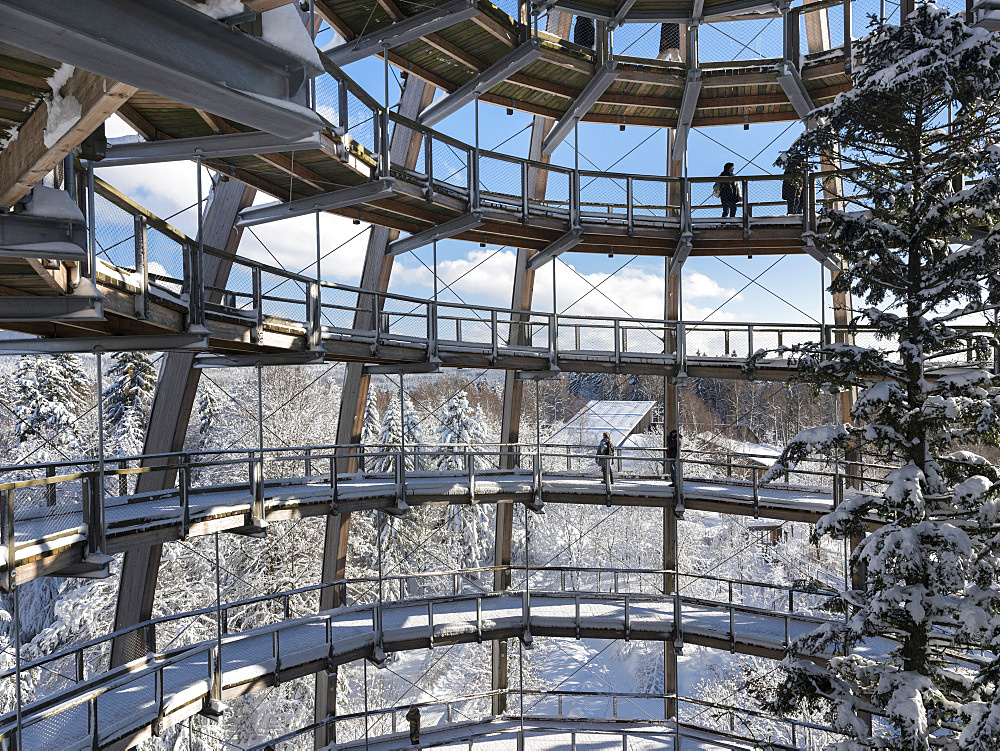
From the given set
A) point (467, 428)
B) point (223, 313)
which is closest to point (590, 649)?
point (467, 428)

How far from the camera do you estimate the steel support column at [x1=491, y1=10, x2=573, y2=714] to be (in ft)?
50.2

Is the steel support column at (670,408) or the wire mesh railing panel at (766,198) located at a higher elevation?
the wire mesh railing panel at (766,198)

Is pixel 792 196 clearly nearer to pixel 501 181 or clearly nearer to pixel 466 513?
pixel 501 181

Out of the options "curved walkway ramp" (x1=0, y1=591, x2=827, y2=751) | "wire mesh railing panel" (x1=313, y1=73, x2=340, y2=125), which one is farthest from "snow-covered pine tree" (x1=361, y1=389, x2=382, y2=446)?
"wire mesh railing panel" (x1=313, y1=73, x2=340, y2=125)

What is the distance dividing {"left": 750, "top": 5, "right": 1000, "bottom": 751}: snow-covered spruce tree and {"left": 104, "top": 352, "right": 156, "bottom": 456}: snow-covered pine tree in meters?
18.9

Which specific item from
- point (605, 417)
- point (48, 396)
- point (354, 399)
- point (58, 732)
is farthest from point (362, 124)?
point (605, 417)

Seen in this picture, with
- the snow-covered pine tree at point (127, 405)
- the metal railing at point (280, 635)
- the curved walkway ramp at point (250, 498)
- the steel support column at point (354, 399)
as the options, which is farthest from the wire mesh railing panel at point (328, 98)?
the snow-covered pine tree at point (127, 405)

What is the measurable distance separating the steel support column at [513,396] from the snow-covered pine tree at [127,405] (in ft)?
37.0

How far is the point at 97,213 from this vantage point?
4793 millimetres

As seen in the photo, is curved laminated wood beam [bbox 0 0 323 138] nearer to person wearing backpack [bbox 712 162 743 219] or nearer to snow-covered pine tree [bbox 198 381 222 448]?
person wearing backpack [bbox 712 162 743 219]

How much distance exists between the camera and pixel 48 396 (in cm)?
1862

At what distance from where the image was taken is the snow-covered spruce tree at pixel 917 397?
19.9 feet

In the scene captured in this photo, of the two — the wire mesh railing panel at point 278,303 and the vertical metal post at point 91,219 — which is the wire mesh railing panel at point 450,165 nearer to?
the wire mesh railing panel at point 278,303

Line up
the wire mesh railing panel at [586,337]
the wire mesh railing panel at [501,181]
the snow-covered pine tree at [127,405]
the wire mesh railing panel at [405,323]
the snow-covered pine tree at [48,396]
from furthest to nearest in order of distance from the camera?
the snow-covered pine tree at [127,405]
the snow-covered pine tree at [48,396]
the wire mesh railing panel at [586,337]
the wire mesh railing panel at [501,181]
the wire mesh railing panel at [405,323]
